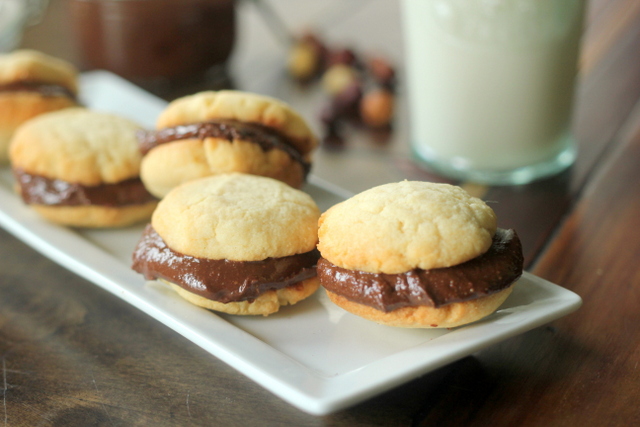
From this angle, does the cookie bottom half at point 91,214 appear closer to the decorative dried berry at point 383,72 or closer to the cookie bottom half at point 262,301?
the cookie bottom half at point 262,301

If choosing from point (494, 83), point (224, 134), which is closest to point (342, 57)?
point (494, 83)

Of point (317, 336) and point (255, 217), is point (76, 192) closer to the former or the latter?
point (255, 217)

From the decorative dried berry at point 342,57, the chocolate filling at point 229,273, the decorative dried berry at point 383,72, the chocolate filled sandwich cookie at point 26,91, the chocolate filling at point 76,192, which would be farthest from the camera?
the decorative dried berry at point 342,57

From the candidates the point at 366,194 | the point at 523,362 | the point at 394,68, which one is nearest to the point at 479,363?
the point at 523,362

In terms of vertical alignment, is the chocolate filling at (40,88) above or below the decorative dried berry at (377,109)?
below

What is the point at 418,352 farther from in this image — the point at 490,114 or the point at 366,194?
the point at 490,114

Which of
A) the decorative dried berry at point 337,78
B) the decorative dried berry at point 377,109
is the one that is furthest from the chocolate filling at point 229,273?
the decorative dried berry at point 337,78
